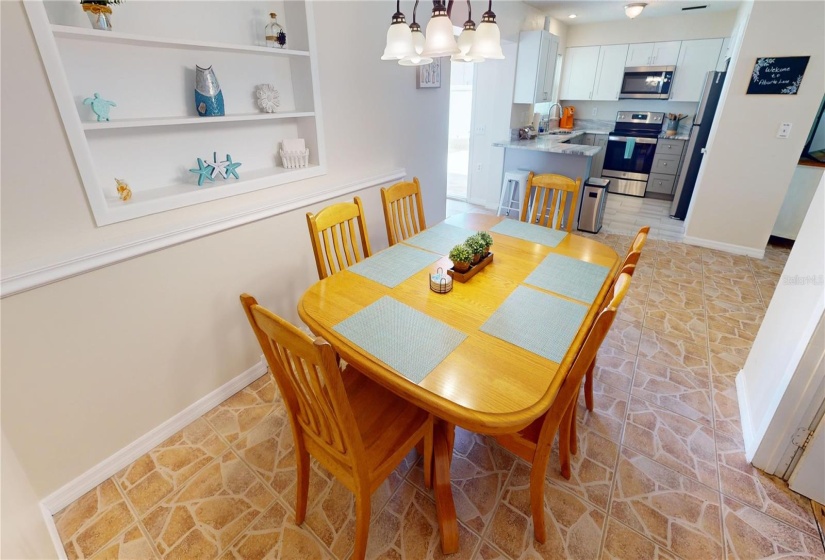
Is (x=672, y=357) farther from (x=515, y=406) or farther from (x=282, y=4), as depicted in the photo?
(x=282, y=4)

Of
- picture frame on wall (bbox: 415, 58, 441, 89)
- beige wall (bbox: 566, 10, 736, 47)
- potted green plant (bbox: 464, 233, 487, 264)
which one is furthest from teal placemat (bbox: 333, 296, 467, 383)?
beige wall (bbox: 566, 10, 736, 47)

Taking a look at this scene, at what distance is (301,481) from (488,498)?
2.48 feet

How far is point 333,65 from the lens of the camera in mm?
2223

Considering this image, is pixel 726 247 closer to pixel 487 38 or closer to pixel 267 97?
pixel 487 38

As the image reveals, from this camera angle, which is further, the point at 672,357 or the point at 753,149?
the point at 753,149

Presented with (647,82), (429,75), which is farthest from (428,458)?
(647,82)

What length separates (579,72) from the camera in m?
5.76

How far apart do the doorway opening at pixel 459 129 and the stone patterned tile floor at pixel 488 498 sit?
168 inches

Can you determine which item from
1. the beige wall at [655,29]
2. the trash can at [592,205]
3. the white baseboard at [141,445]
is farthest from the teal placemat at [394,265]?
the beige wall at [655,29]

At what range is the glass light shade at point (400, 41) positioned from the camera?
4.44 feet

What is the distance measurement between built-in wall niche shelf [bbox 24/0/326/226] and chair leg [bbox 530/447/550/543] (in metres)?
1.80

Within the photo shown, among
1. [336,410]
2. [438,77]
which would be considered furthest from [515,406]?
[438,77]

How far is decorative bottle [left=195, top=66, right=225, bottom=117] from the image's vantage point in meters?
1.72

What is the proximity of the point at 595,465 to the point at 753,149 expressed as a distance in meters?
3.54
